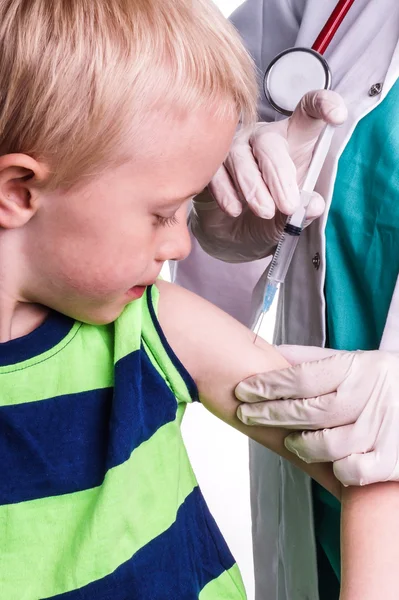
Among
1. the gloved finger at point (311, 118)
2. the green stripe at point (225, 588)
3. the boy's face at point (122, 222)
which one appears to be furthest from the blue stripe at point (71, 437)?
the gloved finger at point (311, 118)

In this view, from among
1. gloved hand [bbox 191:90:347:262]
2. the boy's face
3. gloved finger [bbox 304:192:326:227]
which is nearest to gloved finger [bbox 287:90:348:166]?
gloved hand [bbox 191:90:347:262]

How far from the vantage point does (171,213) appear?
957 millimetres

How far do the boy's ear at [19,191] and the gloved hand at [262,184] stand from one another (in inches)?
17.2

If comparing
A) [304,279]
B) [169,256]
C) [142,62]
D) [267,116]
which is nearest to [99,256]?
[169,256]

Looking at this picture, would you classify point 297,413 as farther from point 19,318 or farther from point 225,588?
point 19,318

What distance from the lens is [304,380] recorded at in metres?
1.08

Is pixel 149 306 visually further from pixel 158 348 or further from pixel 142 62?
pixel 142 62

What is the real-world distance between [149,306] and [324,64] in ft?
1.74

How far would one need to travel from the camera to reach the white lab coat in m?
1.30

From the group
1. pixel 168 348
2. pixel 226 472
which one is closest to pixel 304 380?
pixel 168 348

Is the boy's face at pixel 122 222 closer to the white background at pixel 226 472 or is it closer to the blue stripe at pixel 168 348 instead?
the blue stripe at pixel 168 348

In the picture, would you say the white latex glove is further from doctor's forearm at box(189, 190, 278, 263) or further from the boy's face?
the boy's face

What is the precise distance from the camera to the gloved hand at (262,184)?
4.05 feet

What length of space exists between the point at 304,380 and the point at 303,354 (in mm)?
114
